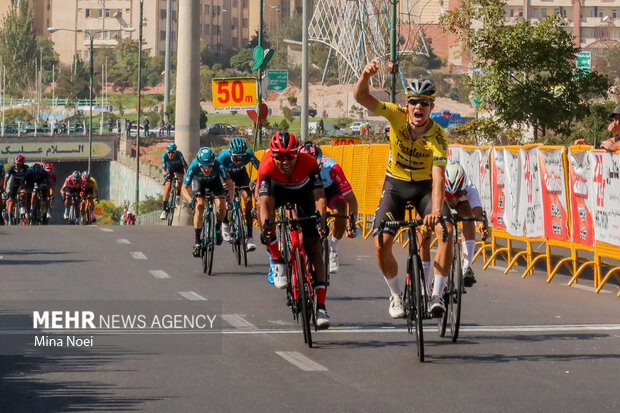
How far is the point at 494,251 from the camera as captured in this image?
20719 mm

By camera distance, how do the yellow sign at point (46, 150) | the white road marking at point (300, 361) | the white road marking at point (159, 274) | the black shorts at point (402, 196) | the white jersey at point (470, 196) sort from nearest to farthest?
the white road marking at point (300, 361), the black shorts at point (402, 196), the white jersey at point (470, 196), the white road marking at point (159, 274), the yellow sign at point (46, 150)

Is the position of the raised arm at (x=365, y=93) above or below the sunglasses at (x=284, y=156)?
above

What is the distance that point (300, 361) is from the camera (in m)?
10.8

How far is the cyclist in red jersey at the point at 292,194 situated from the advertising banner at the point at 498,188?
8.80 metres

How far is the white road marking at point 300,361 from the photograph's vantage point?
10477 millimetres

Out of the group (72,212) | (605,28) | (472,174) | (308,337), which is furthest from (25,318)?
(605,28)

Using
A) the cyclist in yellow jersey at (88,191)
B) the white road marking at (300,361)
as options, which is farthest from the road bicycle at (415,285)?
the cyclist in yellow jersey at (88,191)

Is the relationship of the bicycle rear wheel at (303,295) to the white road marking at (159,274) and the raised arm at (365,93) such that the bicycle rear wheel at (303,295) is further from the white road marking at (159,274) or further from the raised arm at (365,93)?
the white road marking at (159,274)

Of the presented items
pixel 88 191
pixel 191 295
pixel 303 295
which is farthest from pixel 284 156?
pixel 88 191

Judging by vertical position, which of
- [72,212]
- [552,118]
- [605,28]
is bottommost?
[72,212]

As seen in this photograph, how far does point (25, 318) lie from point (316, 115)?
149256 millimetres

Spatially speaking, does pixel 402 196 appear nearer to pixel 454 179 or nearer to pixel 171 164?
pixel 454 179

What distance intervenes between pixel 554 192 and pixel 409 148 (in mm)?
7567

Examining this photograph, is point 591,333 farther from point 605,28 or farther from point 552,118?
point 605,28
